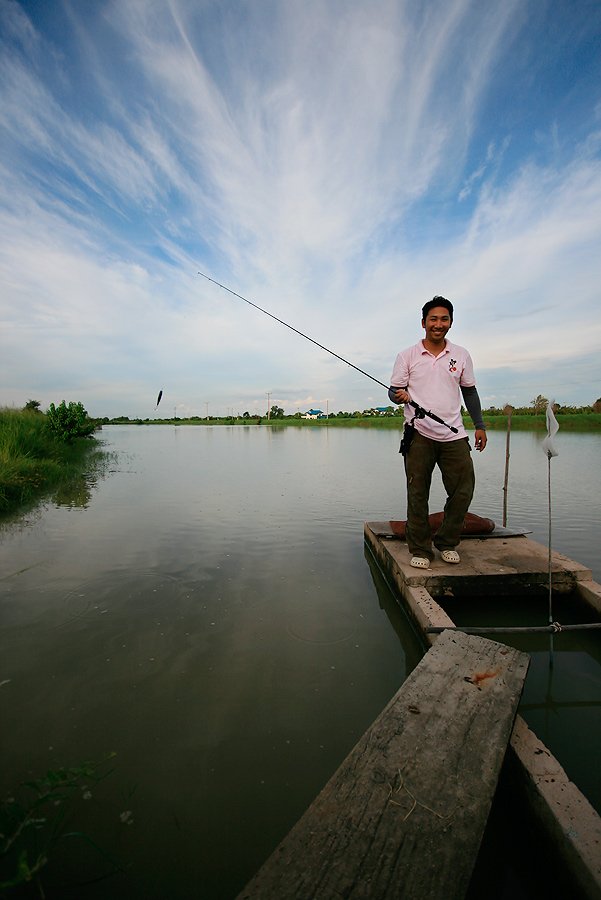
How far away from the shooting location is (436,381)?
3629mm

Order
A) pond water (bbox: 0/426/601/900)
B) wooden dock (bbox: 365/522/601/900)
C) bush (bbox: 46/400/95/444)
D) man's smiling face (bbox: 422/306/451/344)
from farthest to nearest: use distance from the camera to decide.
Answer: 1. bush (bbox: 46/400/95/444)
2. man's smiling face (bbox: 422/306/451/344)
3. pond water (bbox: 0/426/601/900)
4. wooden dock (bbox: 365/522/601/900)

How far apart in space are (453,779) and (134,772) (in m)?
1.34

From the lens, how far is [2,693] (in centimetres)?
228

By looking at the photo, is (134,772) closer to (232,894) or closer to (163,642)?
(232,894)

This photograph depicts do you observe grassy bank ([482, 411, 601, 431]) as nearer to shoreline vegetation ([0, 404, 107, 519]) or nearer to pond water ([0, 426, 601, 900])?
shoreline vegetation ([0, 404, 107, 519])

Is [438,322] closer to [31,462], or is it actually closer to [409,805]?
[409,805]

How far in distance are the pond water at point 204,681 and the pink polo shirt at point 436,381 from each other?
1.62m

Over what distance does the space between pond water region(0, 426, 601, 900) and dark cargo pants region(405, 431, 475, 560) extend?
662 millimetres

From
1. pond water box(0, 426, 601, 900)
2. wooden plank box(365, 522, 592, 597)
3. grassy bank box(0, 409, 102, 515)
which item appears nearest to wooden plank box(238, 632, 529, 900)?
pond water box(0, 426, 601, 900)

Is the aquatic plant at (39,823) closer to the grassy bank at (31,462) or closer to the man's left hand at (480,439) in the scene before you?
the man's left hand at (480,439)

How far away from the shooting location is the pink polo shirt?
3604 mm

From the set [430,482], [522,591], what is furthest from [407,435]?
[522,591]

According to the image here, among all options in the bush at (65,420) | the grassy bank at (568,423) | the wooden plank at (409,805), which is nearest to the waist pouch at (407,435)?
the wooden plank at (409,805)

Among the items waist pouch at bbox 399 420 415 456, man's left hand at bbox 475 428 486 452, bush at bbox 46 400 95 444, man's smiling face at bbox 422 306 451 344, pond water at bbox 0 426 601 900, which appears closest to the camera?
pond water at bbox 0 426 601 900
